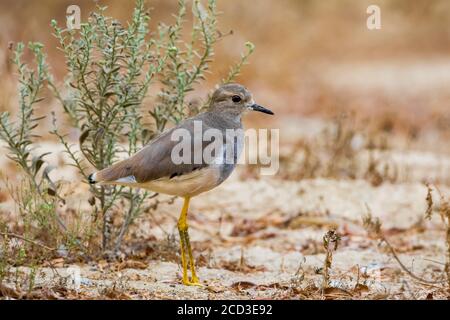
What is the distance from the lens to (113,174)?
5.73 meters

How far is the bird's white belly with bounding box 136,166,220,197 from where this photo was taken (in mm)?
5672

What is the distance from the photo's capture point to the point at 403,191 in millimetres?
8938

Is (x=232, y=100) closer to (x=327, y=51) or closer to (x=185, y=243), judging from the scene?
(x=185, y=243)

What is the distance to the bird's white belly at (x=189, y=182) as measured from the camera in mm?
5672

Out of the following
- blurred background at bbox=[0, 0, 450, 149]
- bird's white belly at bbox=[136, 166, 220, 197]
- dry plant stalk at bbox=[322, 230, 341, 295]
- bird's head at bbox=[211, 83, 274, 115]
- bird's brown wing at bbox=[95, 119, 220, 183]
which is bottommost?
dry plant stalk at bbox=[322, 230, 341, 295]

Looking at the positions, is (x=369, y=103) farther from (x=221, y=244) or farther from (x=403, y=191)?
(x=221, y=244)

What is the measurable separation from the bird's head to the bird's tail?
2.83 feet

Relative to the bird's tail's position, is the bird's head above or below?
above

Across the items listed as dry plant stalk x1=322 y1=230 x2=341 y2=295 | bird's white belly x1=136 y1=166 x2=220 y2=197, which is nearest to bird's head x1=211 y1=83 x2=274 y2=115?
bird's white belly x1=136 y1=166 x2=220 y2=197

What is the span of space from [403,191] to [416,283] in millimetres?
3001

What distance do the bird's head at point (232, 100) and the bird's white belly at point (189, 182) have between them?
Answer: 0.68 metres

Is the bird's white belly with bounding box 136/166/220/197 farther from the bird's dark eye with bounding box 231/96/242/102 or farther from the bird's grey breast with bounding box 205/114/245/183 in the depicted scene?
the bird's dark eye with bounding box 231/96/242/102

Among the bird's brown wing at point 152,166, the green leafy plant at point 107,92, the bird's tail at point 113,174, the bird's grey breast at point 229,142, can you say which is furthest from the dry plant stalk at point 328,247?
the green leafy plant at point 107,92

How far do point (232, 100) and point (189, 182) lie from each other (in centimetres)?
84
